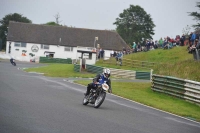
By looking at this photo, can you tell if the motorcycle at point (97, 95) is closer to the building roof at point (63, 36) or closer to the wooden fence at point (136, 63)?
the wooden fence at point (136, 63)

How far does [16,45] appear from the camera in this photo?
95625 millimetres

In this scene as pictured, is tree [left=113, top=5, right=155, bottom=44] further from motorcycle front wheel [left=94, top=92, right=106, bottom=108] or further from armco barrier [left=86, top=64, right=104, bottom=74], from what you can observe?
motorcycle front wheel [left=94, top=92, right=106, bottom=108]

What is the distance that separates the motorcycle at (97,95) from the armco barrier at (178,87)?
7.13m

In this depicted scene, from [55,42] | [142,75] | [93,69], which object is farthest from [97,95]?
[55,42]

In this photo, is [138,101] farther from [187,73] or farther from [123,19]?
[123,19]

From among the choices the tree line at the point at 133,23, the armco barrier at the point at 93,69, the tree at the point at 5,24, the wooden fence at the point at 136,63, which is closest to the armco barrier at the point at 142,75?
Result: the armco barrier at the point at 93,69

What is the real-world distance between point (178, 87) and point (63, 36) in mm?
72992

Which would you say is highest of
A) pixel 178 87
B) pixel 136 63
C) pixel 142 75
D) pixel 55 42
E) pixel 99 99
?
pixel 55 42

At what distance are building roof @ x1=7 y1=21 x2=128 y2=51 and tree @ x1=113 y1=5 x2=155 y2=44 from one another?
14202mm

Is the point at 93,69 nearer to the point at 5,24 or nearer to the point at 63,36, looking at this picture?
the point at 63,36

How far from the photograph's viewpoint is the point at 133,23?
4441 inches

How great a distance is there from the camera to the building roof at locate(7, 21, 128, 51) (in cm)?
9556

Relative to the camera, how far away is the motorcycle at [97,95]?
16.7 m

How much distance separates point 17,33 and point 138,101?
254ft
